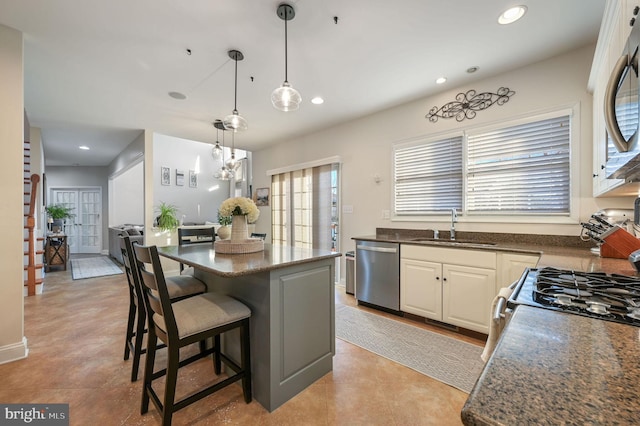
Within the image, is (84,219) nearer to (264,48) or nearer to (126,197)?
(126,197)

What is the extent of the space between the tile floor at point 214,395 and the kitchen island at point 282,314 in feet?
0.40

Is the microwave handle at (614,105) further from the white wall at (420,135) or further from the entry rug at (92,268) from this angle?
the entry rug at (92,268)

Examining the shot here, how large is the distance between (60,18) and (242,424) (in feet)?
10.3

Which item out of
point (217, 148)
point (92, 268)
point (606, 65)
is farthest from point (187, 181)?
point (606, 65)

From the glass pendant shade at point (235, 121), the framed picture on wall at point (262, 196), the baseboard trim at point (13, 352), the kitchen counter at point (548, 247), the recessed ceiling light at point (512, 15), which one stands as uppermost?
the recessed ceiling light at point (512, 15)

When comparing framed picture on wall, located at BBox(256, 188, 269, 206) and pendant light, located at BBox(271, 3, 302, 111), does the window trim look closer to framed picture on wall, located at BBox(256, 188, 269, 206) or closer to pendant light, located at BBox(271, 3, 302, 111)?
pendant light, located at BBox(271, 3, 302, 111)

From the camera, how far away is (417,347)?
2418mm

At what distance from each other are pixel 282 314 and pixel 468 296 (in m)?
1.87

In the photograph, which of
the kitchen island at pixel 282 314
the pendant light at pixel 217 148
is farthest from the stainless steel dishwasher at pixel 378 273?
the pendant light at pixel 217 148

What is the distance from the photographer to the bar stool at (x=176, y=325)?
1.39 metres

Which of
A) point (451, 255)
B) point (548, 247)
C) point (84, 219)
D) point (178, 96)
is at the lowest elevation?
point (451, 255)

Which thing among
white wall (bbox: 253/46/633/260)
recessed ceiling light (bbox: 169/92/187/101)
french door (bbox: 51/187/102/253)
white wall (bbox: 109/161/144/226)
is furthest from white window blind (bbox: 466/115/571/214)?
french door (bbox: 51/187/102/253)

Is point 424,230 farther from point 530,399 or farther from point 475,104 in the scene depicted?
point 530,399

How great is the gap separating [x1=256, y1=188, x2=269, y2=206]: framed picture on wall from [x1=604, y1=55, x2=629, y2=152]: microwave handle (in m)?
5.32
